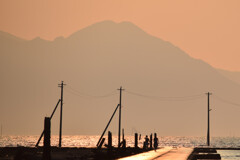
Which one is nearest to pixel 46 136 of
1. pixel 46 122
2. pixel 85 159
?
pixel 46 122

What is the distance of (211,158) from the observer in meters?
63.0

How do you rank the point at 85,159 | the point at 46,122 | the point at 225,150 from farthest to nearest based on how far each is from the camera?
the point at 225,150 → the point at 85,159 → the point at 46,122

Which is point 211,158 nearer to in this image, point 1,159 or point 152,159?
point 152,159

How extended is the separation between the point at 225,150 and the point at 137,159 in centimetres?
6230

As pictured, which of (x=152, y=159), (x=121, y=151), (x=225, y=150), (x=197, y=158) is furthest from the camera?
(x=225, y=150)

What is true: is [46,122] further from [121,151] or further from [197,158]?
[121,151]

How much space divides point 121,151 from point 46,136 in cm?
3588

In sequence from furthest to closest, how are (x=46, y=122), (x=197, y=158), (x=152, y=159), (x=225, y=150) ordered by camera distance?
(x=225, y=150) → (x=197, y=158) → (x=152, y=159) → (x=46, y=122)

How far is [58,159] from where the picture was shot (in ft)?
193

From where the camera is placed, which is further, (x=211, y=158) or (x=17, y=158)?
(x=211, y=158)

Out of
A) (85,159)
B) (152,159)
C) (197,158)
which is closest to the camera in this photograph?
(152,159)

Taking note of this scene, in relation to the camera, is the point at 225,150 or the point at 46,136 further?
the point at 225,150

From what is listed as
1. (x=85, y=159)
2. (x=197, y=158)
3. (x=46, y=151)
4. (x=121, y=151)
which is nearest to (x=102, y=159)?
(x=85, y=159)

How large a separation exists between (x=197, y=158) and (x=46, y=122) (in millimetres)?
29395
